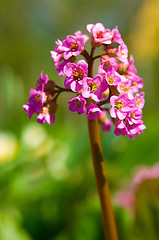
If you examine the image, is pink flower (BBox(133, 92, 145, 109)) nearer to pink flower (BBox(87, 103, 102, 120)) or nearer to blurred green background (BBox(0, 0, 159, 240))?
pink flower (BBox(87, 103, 102, 120))

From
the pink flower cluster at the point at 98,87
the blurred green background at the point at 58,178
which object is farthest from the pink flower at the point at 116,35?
the blurred green background at the point at 58,178

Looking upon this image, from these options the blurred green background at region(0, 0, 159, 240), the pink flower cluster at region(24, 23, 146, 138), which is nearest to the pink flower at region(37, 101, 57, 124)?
the pink flower cluster at region(24, 23, 146, 138)

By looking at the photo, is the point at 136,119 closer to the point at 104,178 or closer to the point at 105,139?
the point at 104,178

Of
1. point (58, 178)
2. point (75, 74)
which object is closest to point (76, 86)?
point (75, 74)

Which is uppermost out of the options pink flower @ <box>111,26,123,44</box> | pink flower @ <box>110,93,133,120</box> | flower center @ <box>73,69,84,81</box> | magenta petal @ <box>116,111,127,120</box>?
pink flower @ <box>111,26,123,44</box>

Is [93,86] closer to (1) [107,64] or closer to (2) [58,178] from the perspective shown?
(1) [107,64]

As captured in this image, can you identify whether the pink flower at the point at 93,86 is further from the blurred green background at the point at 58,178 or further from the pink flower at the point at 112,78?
the blurred green background at the point at 58,178
